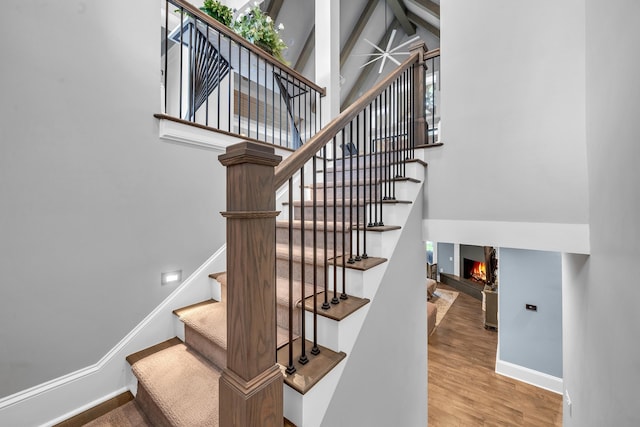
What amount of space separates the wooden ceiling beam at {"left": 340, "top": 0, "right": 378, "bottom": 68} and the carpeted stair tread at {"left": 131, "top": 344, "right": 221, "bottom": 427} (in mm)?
7923

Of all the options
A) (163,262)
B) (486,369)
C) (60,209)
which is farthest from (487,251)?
(60,209)

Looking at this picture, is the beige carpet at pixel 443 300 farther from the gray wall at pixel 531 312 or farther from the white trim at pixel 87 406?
the white trim at pixel 87 406

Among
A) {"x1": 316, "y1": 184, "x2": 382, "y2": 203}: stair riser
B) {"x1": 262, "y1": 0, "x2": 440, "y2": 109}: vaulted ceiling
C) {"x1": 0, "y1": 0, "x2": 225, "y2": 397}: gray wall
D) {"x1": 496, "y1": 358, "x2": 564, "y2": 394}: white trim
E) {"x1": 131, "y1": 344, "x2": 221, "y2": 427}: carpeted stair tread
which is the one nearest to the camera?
{"x1": 131, "y1": 344, "x2": 221, "y2": 427}: carpeted stair tread

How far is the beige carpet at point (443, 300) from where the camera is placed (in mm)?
7023

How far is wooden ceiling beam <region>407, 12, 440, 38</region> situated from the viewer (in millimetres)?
7488

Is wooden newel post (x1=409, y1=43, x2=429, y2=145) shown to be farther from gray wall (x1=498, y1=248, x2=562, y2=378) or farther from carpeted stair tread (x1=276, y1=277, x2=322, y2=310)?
gray wall (x1=498, y1=248, x2=562, y2=378)

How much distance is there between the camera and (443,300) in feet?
27.4

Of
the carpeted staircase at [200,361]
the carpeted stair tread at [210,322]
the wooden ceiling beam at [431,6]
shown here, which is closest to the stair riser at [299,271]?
the carpeted staircase at [200,361]

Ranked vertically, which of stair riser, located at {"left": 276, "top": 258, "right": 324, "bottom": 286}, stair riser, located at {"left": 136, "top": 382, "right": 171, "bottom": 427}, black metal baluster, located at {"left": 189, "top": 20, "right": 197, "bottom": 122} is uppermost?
black metal baluster, located at {"left": 189, "top": 20, "right": 197, "bottom": 122}

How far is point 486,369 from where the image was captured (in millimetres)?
4316

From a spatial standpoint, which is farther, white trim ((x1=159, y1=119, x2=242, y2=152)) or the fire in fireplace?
the fire in fireplace

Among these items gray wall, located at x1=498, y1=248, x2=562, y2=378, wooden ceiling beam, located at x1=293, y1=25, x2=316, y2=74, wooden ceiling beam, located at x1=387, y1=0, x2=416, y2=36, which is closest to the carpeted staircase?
gray wall, located at x1=498, y1=248, x2=562, y2=378

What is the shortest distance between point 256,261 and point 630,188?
1.33 metres

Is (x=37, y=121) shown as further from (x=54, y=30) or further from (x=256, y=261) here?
(x=256, y=261)
